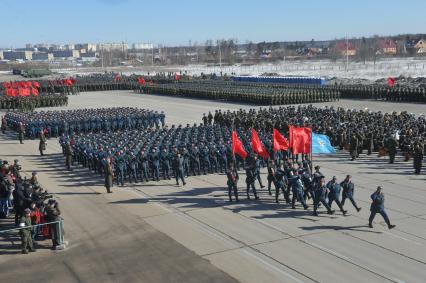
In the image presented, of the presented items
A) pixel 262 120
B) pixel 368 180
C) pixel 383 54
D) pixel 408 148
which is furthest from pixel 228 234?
pixel 383 54

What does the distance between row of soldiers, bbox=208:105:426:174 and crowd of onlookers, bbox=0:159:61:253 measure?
1209 cm

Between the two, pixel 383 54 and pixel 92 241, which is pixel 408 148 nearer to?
pixel 92 241

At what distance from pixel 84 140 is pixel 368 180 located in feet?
38.1

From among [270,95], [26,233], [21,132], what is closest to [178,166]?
[26,233]

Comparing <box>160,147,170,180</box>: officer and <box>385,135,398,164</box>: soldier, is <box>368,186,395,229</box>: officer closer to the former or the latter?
<box>160,147,170,180</box>: officer

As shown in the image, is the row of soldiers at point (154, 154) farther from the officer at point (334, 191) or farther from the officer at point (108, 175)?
the officer at point (334, 191)

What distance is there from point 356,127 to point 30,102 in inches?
1154

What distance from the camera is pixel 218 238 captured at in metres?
12.3

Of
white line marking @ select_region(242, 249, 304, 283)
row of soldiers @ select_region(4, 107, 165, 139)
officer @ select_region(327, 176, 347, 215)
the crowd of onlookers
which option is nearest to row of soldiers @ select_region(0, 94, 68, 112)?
row of soldiers @ select_region(4, 107, 165, 139)

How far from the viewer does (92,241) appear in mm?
12445

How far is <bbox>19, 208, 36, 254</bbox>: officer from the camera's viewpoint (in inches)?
463

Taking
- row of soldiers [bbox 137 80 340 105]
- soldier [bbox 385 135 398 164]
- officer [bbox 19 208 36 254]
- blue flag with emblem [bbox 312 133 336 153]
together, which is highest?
row of soldiers [bbox 137 80 340 105]

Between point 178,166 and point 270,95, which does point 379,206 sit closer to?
point 178,166

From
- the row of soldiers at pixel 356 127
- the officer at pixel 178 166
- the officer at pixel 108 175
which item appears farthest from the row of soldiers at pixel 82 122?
the officer at pixel 178 166
